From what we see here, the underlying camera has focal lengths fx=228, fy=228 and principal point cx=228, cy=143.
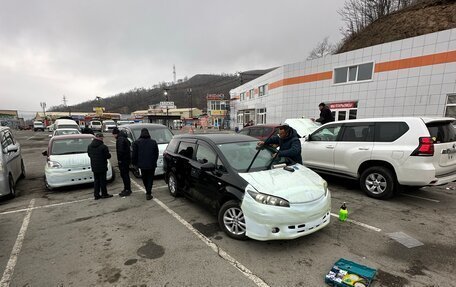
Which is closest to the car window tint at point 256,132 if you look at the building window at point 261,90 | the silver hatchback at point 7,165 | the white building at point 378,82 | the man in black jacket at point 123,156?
the man in black jacket at point 123,156

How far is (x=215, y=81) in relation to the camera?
183 ft

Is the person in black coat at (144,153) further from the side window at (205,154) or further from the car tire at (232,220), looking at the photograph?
the car tire at (232,220)

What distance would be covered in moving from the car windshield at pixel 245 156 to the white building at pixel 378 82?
1313 centimetres

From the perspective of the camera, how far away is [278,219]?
3057 mm

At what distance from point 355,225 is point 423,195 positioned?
2795 millimetres

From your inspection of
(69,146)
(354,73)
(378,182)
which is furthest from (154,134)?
(354,73)

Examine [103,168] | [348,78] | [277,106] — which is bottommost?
[103,168]

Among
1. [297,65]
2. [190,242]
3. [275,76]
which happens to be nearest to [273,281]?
[190,242]

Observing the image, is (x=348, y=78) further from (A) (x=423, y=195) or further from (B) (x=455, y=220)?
(B) (x=455, y=220)

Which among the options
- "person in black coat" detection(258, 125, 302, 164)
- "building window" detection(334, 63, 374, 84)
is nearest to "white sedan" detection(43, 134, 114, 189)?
"person in black coat" detection(258, 125, 302, 164)

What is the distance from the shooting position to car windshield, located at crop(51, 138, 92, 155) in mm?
6520

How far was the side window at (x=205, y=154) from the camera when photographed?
421 centimetres

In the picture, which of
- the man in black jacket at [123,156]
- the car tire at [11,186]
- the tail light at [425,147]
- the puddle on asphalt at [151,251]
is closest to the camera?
the puddle on asphalt at [151,251]

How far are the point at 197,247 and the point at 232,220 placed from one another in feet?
2.15
